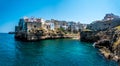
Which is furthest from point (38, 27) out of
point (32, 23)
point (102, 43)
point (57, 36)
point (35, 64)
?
point (35, 64)

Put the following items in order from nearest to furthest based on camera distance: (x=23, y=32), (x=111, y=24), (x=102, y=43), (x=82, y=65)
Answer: (x=82, y=65) < (x=102, y=43) < (x=111, y=24) < (x=23, y=32)

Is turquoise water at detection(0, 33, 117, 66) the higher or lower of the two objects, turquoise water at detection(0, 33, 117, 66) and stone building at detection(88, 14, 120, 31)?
the lower

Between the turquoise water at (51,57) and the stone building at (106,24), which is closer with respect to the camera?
the turquoise water at (51,57)

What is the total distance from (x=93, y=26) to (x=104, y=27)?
50.0 ft

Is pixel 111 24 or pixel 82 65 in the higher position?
pixel 111 24

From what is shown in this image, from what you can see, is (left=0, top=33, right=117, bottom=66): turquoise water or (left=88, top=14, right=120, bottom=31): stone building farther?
(left=88, top=14, right=120, bottom=31): stone building

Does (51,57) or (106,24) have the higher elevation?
(106,24)

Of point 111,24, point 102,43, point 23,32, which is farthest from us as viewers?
point 23,32

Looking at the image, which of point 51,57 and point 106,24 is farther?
point 106,24

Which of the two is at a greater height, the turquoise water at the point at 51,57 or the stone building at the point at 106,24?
the stone building at the point at 106,24

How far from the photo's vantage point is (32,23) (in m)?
150

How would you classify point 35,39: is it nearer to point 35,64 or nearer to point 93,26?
point 93,26

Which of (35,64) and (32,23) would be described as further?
(32,23)

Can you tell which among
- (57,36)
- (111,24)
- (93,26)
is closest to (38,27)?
(57,36)
